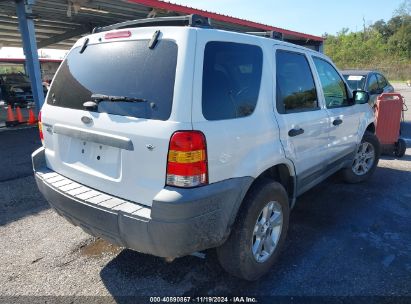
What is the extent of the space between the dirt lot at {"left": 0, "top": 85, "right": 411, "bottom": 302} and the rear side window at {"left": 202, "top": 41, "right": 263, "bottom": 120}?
1452 millimetres

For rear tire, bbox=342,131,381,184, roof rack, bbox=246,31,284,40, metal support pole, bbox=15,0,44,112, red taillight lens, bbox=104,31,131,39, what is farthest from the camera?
metal support pole, bbox=15,0,44,112

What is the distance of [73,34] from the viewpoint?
15.8m

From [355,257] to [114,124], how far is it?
251cm

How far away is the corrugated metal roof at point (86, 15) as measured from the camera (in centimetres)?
1012

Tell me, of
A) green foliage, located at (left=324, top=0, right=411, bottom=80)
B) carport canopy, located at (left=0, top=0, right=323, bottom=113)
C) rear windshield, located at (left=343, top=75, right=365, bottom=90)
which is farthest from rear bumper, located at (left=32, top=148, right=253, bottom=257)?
green foliage, located at (left=324, top=0, right=411, bottom=80)

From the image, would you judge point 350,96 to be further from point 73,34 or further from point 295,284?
point 73,34

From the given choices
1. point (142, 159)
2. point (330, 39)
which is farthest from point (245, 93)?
point (330, 39)

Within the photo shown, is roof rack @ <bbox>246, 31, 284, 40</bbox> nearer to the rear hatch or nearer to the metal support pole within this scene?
the rear hatch

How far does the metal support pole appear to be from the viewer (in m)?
9.05

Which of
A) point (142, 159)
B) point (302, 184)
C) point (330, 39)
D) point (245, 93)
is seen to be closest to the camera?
point (142, 159)

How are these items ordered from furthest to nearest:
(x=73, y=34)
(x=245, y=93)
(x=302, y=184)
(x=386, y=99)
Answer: (x=73, y=34) < (x=386, y=99) < (x=302, y=184) < (x=245, y=93)

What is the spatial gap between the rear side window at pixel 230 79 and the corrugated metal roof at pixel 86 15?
25.8ft

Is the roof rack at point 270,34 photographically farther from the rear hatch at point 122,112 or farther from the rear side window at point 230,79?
the rear hatch at point 122,112

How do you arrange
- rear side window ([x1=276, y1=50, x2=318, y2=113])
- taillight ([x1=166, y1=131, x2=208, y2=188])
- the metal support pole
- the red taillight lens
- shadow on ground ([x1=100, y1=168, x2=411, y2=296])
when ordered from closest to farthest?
taillight ([x1=166, y1=131, x2=208, y2=188])
the red taillight lens
shadow on ground ([x1=100, y1=168, x2=411, y2=296])
rear side window ([x1=276, y1=50, x2=318, y2=113])
the metal support pole
